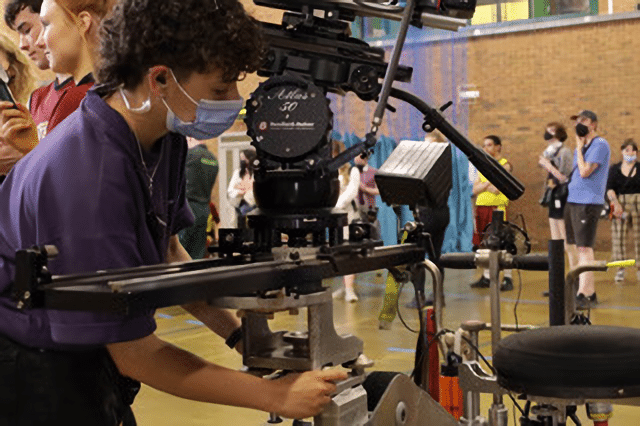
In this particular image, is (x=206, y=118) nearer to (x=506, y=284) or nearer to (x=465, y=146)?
(x=465, y=146)

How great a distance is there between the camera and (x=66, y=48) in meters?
2.52

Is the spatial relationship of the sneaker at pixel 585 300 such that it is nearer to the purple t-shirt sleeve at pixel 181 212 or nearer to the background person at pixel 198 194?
the background person at pixel 198 194

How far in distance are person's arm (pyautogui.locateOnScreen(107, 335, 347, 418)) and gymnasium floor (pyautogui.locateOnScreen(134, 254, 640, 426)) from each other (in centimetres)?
190

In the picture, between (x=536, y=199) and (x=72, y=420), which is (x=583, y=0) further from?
(x=72, y=420)

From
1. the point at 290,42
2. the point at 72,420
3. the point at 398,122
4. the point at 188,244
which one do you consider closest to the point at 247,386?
the point at 72,420

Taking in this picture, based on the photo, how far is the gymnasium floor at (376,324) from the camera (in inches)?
177

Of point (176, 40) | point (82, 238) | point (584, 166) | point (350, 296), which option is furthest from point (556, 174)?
point (82, 238)

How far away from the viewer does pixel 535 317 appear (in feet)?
23.2

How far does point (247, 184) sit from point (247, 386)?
25.7 ft

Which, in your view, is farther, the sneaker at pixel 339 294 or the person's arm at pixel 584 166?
the sneaker at pixel 339 294

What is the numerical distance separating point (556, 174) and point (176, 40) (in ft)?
25.8

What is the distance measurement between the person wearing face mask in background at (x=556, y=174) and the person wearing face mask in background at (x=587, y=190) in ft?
4.39

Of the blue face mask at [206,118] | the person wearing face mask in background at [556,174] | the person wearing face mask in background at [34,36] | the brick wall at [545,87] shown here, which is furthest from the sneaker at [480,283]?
the blue face mask at [206,118]

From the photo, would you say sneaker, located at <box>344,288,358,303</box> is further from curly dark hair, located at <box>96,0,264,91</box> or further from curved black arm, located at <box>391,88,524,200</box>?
curly dark hair, located at <box>96,0,264,91</box>
